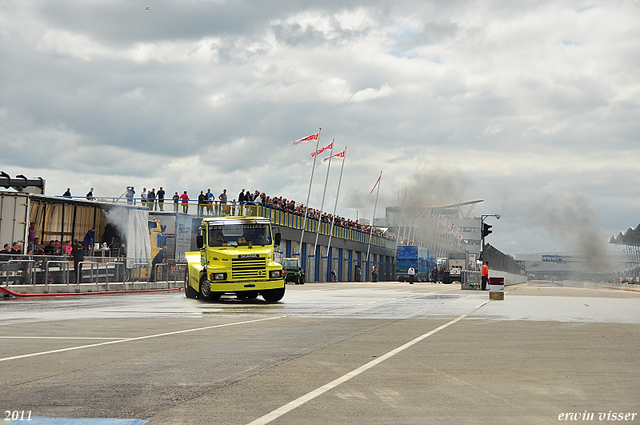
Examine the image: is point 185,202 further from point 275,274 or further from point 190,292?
point 275,274

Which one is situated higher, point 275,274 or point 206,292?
point 275,274

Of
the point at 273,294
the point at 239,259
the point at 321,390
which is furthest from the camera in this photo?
the point at 273,294

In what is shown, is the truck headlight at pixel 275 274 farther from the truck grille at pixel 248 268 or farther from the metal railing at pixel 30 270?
the metal railing at pixel 30 270

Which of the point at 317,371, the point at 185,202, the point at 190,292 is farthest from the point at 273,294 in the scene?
the point at 185,202

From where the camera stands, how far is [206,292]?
2458cm

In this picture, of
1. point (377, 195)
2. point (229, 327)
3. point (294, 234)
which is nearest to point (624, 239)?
point (377, 195)

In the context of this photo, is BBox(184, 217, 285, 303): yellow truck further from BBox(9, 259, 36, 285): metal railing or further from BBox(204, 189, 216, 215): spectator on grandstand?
BBox(204, 189, 216, 215): spectator on grandstand

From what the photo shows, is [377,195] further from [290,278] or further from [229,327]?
[229,327]

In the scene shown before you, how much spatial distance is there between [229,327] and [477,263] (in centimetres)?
6118

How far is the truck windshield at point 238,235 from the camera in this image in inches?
950

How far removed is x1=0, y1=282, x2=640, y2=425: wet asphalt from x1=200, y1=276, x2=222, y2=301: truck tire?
762 cm

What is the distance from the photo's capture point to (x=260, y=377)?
27.6 feet

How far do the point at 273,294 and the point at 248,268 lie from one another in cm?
165

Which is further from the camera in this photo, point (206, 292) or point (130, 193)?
point (130, 193)
